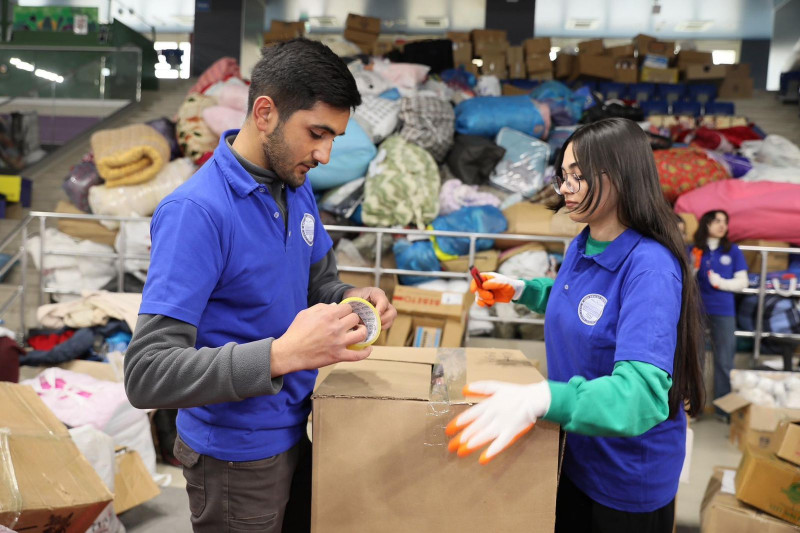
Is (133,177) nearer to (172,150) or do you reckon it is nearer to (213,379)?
(172,150)

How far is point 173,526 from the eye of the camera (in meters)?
2.74

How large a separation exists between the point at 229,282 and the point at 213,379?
0.20m

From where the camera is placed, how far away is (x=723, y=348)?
429cm

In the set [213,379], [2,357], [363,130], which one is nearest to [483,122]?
[363,130]

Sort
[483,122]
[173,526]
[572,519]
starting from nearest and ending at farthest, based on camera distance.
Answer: [572,519]
[173,526]
[483,122]


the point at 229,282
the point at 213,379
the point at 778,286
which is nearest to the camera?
the point at 213,379

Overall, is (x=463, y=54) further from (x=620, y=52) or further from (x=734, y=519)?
(x=734, y=519)

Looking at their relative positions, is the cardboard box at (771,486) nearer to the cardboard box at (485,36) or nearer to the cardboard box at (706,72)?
the cardboard box at (485,36)

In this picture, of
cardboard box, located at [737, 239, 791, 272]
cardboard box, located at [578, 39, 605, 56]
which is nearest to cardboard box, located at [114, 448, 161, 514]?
cardboard box, located at [737, 239, 791, 272]

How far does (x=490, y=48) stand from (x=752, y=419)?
260 inches

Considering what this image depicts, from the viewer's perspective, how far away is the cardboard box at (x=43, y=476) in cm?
170

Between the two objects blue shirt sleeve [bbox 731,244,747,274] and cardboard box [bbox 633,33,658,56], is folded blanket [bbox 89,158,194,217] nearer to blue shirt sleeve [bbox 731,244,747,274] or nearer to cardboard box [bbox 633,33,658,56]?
blue shirt sleeve [bbox 731,244,747,274]

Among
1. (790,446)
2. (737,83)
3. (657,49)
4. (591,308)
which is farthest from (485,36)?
(591,308)

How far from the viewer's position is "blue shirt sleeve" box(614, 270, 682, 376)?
107 centimetres
